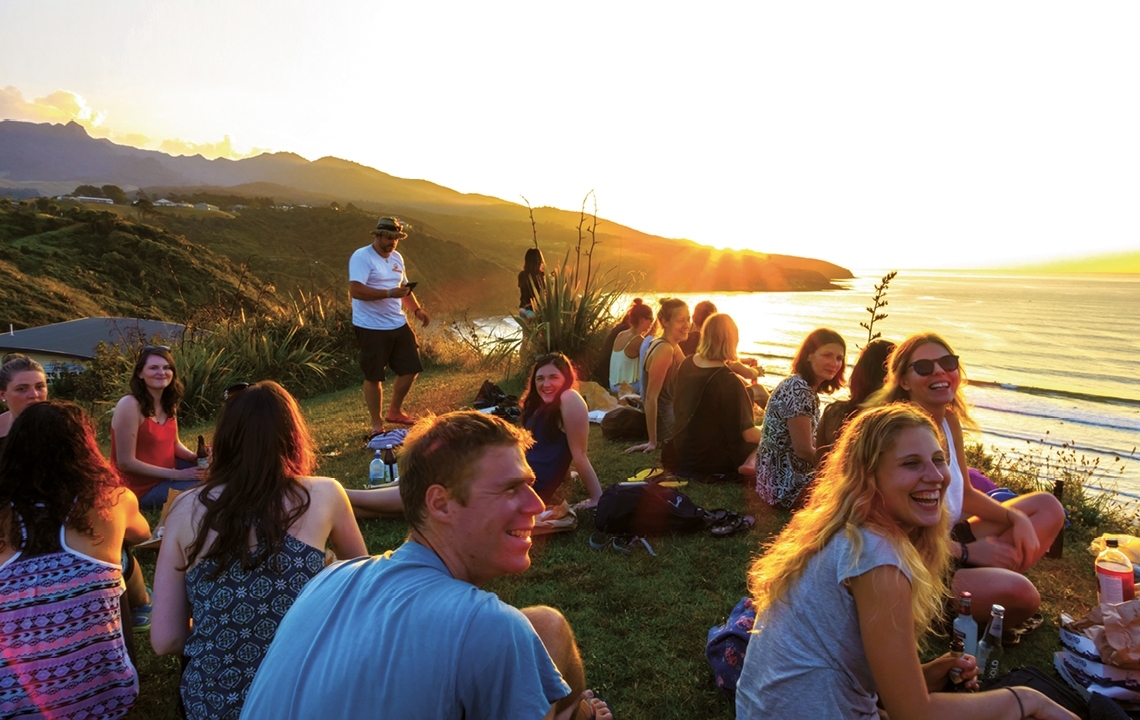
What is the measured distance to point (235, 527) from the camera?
2.21 m

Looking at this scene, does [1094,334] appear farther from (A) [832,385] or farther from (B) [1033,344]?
(A) [832,385]

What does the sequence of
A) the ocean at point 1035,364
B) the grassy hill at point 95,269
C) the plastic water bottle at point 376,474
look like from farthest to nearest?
the grassy hill at point 95,269
the ocean at point 1035,364
the plastic water bottle at point 376,474

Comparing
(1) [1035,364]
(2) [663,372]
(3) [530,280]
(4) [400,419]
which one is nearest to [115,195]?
(3) [530,280]

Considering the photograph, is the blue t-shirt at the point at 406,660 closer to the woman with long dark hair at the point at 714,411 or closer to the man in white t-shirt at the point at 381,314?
the woman with long dark hair at the point at 714,411

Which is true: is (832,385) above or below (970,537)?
above

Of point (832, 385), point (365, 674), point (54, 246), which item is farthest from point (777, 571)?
point (54, 246)

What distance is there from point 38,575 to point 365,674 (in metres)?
1.93

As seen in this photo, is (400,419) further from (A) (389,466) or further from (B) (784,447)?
(B) (784,447)

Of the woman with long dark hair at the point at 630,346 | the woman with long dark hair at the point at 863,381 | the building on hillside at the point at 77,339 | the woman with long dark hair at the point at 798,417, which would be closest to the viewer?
the woman with long dark hair at the point at 863,381

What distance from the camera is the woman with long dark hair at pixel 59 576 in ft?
7.56

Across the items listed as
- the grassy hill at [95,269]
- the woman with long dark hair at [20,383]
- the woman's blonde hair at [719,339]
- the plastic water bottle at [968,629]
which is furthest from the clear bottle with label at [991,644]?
the grassy hill at [95,269]

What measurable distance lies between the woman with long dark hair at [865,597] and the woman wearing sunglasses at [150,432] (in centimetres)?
393

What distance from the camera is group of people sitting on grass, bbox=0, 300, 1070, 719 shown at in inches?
49.2

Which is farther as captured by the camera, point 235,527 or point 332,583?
point 235,527
